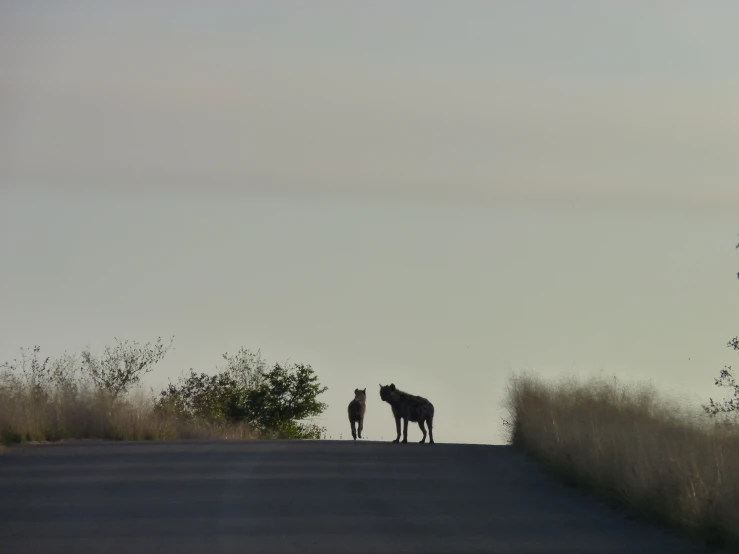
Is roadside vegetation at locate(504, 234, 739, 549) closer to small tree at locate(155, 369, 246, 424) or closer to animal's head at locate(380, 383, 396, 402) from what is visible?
animal's head at locate(380, 383, 396, 402)

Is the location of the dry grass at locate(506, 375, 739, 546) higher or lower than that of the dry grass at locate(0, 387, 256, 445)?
lower

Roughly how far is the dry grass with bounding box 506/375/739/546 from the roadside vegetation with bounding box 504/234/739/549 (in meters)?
0.01

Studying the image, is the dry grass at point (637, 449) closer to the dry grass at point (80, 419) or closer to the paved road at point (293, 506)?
the paved road at point (293, 506)

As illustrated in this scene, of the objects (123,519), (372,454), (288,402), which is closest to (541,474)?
(372,454)

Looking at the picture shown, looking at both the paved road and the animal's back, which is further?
the animal's back

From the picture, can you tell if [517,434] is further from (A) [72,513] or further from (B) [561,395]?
(A) [72,513]

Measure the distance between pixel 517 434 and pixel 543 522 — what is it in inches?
385

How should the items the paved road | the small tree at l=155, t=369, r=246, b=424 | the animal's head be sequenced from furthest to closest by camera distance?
the small tree at l=155, t=369, r=246, b=424 → the animal's head → the paved road

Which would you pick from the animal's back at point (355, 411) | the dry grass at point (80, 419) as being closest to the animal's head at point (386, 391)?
the animal's back at point (355, 411)

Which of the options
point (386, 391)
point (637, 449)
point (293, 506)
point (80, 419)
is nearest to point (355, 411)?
point (386, 391)

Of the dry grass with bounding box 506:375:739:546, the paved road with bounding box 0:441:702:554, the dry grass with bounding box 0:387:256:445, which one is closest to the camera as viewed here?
the paved road with bounding box 0:441:702:554

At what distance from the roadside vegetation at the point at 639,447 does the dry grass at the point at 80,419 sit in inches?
318

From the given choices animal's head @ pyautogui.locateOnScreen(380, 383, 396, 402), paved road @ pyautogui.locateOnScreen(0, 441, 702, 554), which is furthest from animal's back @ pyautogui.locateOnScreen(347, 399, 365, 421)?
paved road @ pyautogui.locateOnScreen(0, 441, 702, 554)

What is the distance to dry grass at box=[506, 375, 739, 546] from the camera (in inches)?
495
